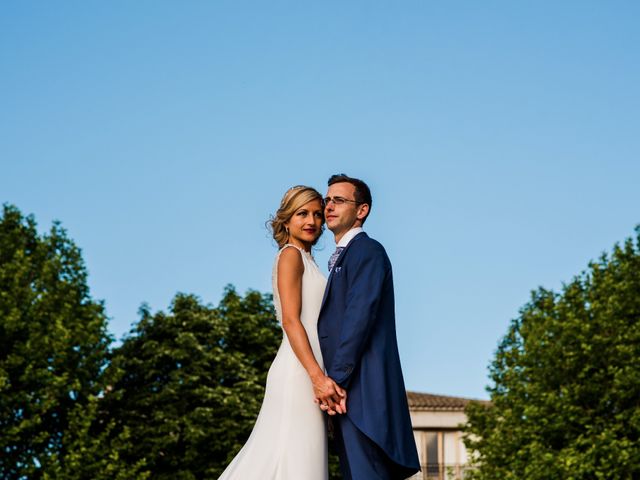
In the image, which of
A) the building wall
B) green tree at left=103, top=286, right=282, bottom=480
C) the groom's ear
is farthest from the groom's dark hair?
the building wall

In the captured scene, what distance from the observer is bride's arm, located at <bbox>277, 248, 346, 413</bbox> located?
27.8ft

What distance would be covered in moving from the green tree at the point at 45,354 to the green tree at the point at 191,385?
97.6 inches

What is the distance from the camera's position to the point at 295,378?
29.1 feet

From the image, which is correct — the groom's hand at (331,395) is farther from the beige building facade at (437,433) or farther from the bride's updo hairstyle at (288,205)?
the beige building facade at (437,433)

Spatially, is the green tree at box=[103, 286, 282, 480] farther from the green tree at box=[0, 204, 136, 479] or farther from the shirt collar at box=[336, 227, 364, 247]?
the shirt collar at box=[336, 227, 364, 247]

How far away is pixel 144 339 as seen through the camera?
4712 centimetres

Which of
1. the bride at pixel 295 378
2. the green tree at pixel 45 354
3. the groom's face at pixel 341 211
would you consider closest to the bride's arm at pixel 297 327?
the bride at pixel 295 378

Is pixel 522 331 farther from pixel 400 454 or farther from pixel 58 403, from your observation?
pixel 400 454

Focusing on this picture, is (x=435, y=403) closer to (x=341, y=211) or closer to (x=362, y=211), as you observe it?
(x=362, y=211)

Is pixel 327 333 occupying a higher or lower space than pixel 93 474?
lower

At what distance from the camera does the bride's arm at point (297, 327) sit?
27.8ft

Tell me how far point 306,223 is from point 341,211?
0.36 meters

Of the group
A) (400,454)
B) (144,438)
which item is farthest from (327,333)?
(144,438)

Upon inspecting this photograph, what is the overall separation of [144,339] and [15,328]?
988 centimetres
